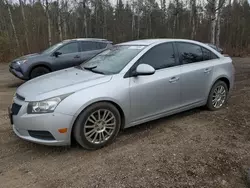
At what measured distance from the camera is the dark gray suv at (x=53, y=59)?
7.89 metres

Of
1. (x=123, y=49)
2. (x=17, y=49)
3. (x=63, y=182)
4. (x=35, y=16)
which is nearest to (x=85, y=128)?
(x=63, y=182)

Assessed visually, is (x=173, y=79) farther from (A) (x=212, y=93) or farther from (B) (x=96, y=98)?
(B) (x=96, y=98)

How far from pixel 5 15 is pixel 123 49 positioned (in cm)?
2207

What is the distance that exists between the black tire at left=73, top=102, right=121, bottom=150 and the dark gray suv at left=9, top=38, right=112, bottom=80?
14.7ft

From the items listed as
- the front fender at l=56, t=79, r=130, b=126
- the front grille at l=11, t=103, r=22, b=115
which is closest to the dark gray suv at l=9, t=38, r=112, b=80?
the front fender at l=56, t=79, r=130, b=126

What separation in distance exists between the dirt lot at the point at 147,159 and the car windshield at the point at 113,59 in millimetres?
1127

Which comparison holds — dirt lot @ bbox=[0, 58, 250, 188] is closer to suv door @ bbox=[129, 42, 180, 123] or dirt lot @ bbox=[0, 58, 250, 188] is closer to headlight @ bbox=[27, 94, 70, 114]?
suv door @ bbox=[129, 42, 180, 123]

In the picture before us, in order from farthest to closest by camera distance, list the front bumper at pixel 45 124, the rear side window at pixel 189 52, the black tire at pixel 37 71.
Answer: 1. the black tire at pixel 37 71
2. the rear side window at pixel 189 52
3. the front bumper at pixel 45 124

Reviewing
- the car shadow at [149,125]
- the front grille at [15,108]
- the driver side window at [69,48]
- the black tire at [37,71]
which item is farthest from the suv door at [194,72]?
the black tire at [37,71]

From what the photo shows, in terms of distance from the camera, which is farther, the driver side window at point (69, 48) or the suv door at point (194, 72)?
the driver side window at point (69, 48)

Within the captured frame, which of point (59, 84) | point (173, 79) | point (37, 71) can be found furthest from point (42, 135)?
point (37, 71)

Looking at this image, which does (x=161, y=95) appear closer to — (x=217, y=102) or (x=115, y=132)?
(x=115, y=132)

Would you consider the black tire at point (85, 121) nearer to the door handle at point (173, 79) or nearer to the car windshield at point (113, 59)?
the car windshield at point (113, 59)

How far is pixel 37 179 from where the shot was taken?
2807 millimetres
